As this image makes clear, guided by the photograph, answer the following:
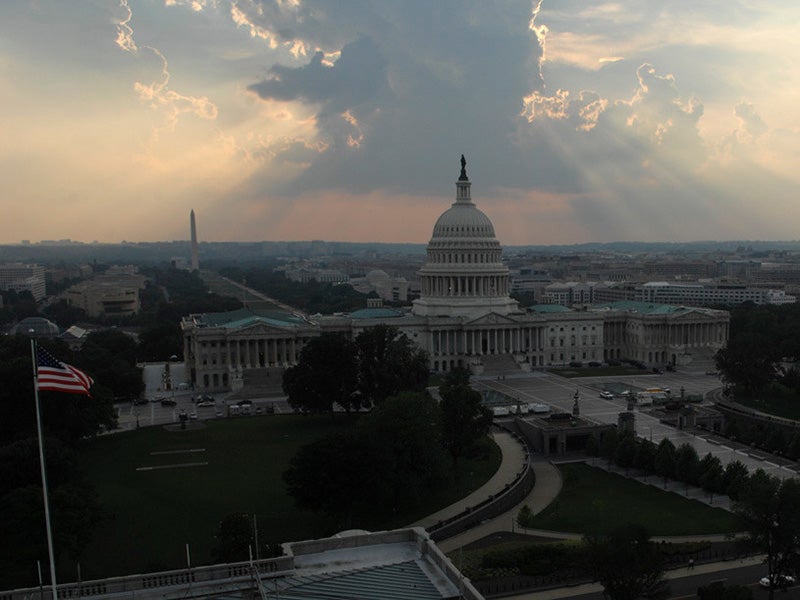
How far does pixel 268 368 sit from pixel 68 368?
8389 cm

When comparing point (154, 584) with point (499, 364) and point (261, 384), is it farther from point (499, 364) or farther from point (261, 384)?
point (499, 364)

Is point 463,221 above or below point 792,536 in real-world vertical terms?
above

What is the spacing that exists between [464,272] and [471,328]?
1345 cm

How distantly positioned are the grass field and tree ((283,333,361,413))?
2387 mm

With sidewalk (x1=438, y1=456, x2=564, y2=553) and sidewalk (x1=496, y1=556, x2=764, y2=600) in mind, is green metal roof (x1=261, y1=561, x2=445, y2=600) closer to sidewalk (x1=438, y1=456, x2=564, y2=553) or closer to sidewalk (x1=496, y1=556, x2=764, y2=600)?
sidewalk (x1=496, y1=556, x2=764, y2=600)

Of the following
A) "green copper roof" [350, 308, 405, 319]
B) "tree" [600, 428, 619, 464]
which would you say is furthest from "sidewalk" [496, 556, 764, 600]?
"green copper roof" [350, 308, 405, 319]

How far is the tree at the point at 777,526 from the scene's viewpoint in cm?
3831

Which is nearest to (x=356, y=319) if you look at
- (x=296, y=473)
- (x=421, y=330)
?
(x=421, y=330)

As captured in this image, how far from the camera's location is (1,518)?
4116 centimetres

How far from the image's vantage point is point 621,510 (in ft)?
180

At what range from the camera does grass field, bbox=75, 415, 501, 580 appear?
47.2 m

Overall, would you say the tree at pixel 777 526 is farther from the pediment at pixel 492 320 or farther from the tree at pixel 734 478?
the pediment at pixel 492 320

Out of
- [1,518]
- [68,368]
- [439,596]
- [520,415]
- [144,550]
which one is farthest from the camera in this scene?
[520,415]

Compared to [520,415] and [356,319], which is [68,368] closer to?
[520,415]
